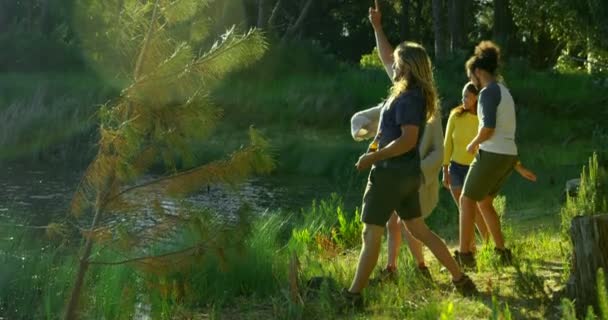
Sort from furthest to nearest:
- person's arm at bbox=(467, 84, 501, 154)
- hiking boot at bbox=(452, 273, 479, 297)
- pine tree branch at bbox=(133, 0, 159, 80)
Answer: person's arm at bbox=(467, 84, 501, 154) < hiking boot at bbox=(452, 273, 479, 297) < pine tree branch at bbox=(133, 0, 159, 80)

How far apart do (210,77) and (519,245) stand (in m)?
3.17

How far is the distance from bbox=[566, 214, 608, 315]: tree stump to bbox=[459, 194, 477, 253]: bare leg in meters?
1.24

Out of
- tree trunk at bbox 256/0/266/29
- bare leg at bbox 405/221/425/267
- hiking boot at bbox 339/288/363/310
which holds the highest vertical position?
tree trunk at bbox 256/0/266/29

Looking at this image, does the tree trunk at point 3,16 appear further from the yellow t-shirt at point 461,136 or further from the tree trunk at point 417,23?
the yellow t-shirt at point 461,136

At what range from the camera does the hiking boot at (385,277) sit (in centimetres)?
628

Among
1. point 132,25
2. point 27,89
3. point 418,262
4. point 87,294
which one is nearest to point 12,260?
point 87,294

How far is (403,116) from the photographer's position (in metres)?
5.38

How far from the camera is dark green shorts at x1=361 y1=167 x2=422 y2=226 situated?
17.9 ft

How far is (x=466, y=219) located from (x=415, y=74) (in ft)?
4.49

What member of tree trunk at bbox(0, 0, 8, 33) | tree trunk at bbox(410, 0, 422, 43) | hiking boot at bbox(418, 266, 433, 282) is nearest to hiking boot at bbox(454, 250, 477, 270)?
hiking boot at bbox(418, 266, 433, 282)

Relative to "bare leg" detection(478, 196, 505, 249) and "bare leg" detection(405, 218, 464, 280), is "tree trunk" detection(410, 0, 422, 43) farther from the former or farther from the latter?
"bare leg" detection(405, 218, 464, 280)

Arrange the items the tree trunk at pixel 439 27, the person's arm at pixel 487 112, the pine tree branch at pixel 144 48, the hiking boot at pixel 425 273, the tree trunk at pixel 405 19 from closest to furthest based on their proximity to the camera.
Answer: the pine tree branch at pixel 144 48 → the person's arm at pixel 487 112 → the hiking boot at pixel 425 273 → the tree trunk at pixel 439 27 → the tree trunk at pixel 405 19

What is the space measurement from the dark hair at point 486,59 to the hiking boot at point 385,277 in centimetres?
141

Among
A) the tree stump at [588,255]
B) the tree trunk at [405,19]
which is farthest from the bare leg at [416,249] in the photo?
the tree trunk at [405,19]
